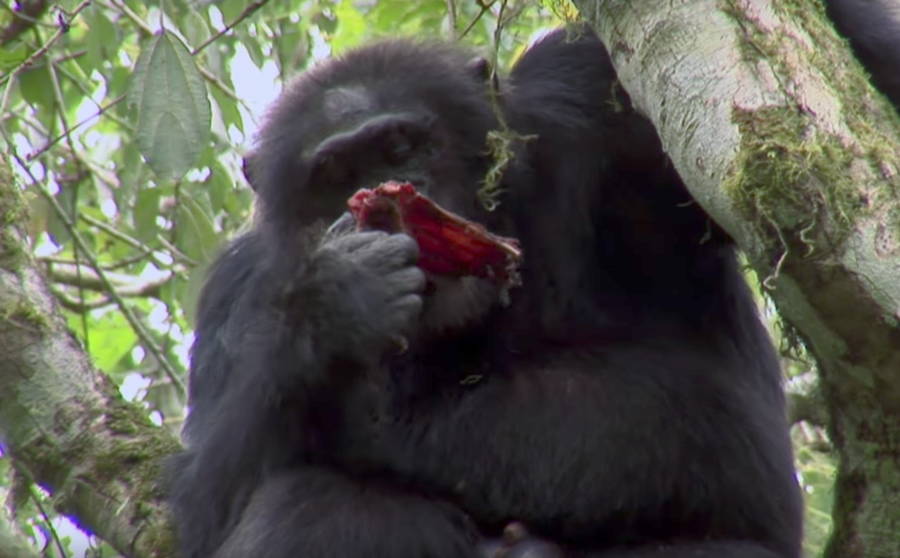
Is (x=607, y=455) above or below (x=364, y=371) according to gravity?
below

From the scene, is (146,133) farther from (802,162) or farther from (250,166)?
(802,162)

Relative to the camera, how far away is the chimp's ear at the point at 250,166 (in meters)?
4.60

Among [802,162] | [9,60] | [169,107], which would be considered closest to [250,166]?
[169,107]

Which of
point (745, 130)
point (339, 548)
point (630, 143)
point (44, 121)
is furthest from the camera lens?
Result: point (44, 121)

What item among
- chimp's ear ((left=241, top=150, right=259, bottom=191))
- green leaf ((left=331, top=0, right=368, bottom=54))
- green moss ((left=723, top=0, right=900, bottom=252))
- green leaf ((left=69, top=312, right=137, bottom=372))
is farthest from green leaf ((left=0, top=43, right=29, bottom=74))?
green moss ((left=723, top=0, right=900, bottom=252))

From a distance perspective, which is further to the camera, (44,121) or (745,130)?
(44,121)

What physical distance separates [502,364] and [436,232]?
0.50 meters

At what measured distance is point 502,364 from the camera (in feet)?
13.0

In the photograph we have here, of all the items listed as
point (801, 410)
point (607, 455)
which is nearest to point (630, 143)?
point (607, 455)

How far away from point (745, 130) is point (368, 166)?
1726 mm

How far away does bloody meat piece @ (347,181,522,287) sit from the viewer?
3.63m

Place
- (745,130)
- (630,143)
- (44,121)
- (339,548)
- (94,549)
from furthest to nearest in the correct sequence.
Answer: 1. (44,121)
2. (94,549)
3. (630,143)
4. (339,548)
5. (745,130)

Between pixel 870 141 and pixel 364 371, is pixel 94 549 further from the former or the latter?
pixel 870 141

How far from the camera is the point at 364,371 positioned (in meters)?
3.76
